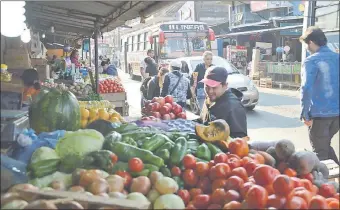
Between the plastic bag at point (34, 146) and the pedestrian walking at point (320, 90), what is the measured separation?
330 cm

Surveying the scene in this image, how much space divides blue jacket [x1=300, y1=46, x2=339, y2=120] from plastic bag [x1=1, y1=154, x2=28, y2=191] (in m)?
3.80

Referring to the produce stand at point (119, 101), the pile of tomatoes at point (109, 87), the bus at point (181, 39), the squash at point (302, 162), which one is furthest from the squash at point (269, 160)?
the bus at point (181, 39)

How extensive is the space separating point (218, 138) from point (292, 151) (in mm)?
620

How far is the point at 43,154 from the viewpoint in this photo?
288cm

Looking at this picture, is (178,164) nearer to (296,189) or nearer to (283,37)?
(296,189)

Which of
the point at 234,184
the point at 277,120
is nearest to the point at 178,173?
the point at 234,184

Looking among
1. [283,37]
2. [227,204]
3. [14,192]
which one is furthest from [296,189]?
[283,37]

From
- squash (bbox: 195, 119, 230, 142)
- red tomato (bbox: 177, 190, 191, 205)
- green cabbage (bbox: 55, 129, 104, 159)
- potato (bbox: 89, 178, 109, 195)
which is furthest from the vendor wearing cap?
potato (bbox: 89, 178, 109, 195)

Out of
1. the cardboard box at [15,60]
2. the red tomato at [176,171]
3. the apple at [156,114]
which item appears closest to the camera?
the red tomato at [176,171]

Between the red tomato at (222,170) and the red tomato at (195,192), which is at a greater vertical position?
the red tomato at (222,170)

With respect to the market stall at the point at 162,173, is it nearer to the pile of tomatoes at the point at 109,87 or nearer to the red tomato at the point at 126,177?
the red tomato at the point at 126,177

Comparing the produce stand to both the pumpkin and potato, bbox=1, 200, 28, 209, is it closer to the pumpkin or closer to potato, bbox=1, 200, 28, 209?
the pumpkin

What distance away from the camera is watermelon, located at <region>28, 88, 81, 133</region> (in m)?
4.02

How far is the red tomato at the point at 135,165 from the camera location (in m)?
2.81
